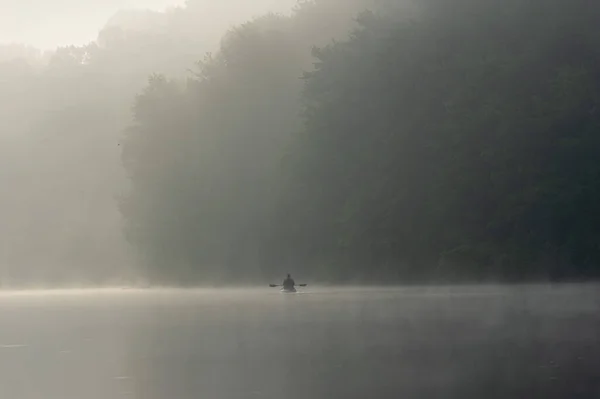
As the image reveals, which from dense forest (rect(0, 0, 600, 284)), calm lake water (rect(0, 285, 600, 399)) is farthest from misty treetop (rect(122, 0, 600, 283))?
calm lake water (rect(0, 285, 600, 399))

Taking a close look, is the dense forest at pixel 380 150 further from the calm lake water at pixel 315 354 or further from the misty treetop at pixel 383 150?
the calm lake water at pixel 315 354

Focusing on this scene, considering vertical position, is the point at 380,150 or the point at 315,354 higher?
the point at 380,150

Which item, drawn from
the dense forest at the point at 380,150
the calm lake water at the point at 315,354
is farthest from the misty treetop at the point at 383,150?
the calm lake water at the point at 315,354

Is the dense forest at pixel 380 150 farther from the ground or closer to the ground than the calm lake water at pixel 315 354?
farther from the ground

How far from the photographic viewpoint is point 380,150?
139 ft

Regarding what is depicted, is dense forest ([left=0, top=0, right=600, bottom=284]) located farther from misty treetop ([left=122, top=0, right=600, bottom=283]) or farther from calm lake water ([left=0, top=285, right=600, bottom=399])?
calm lake water ([left=0, top=285, right=600, bottom=399])

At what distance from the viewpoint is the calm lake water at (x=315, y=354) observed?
380 inches

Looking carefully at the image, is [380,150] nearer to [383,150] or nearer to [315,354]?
[383,150]

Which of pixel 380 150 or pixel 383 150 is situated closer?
pixel 383 150

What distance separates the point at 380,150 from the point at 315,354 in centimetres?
3017

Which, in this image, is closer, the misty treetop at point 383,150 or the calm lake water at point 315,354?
the calm lake water at point 315,354

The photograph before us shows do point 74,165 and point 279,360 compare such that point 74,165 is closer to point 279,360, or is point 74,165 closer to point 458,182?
point 458,182

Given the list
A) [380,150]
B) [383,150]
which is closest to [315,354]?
[383,150]

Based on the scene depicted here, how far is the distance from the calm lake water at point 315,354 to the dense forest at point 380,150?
15.3 metres
